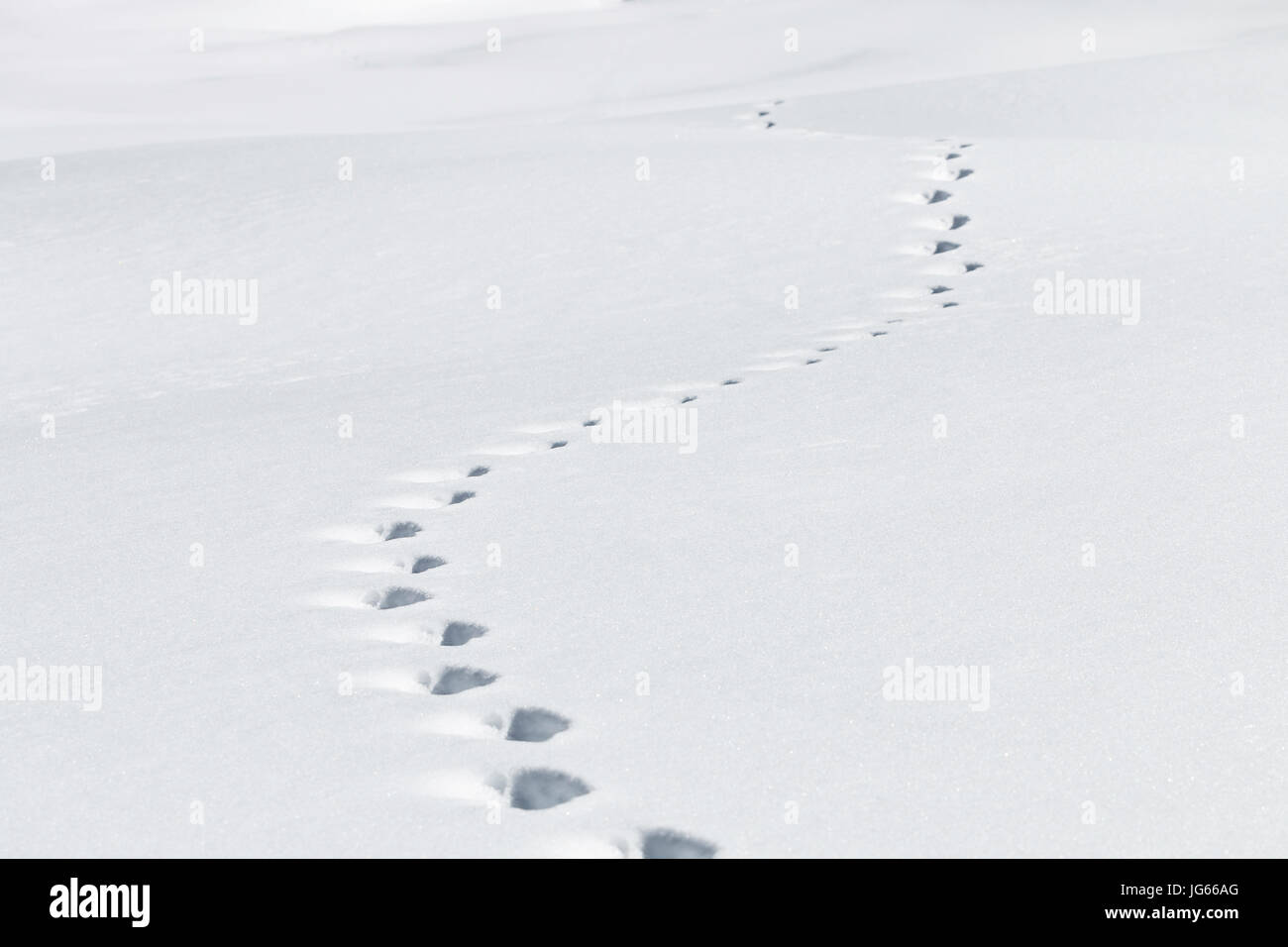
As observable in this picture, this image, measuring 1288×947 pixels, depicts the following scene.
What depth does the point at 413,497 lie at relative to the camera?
360 cm

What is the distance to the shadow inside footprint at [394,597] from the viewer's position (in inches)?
115

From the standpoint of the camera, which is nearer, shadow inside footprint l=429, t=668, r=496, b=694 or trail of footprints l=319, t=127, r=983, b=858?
trail of footprints l=319, t=127, r=983, b=858

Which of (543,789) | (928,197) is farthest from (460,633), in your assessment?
(928,197)

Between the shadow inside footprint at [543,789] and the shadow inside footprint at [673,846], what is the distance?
0.16m

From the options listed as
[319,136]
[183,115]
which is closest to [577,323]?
[319,136]

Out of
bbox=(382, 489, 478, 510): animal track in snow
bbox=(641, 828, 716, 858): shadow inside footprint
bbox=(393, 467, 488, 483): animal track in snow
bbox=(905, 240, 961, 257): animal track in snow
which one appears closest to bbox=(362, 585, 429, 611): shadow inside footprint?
bbox=(382, 489, 478, 510): animal track in snow

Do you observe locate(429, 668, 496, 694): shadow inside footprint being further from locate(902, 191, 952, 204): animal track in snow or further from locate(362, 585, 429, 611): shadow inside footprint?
locate(902, 191, 952, 204): animal track in snow

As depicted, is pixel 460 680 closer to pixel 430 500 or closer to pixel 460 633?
pixel 460 633

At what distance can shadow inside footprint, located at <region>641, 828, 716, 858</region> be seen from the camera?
1984 mm

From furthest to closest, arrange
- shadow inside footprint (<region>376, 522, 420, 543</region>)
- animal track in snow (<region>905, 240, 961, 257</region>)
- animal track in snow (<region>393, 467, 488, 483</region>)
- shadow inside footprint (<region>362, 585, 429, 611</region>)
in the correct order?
animal track in snow (<region>905, 240, 961, 257</region>)
animal track in snow (<region>393, 467, 488, 483</region>)
shadow inside footprint (<region>376, 522, 420, 543</region>)
shadow inside footprint (<region>362, 585, 429, 611</region>)

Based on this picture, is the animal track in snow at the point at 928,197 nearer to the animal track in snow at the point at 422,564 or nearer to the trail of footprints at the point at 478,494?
the trail of footprints at the point at 478,494

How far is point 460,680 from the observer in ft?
8.36

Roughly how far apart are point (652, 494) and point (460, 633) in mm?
846
